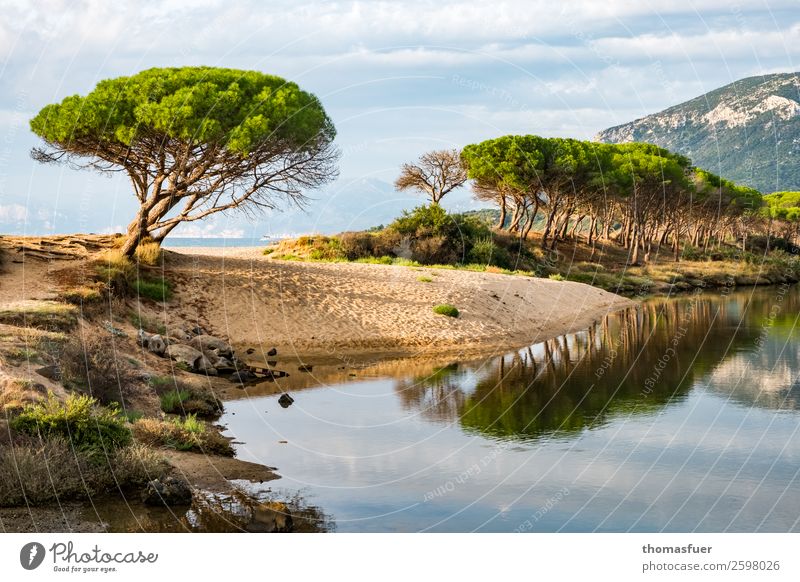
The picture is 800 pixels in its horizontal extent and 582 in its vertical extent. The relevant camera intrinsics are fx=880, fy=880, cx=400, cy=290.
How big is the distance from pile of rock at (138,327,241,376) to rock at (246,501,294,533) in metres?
13.9

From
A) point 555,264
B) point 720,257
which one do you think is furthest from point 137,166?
point 720,257

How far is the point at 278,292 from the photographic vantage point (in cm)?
4100

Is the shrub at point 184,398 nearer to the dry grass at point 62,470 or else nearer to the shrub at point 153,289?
the dry grass at point 62,470

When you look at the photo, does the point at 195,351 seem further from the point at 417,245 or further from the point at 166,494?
the point at 417,245

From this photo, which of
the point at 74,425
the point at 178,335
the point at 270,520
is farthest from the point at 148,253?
the point at 270,520

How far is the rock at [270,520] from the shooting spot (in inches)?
581

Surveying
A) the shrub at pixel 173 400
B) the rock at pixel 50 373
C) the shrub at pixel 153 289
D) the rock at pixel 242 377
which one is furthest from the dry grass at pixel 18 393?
the shrub at pixel 153 289

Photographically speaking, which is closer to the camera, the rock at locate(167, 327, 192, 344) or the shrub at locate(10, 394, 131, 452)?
the shrub at locate(10, 394, 131, 452)

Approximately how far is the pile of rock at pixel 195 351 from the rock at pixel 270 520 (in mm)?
13852

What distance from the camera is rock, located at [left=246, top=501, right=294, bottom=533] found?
14750 millimetres

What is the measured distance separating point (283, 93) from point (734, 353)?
75.5ft

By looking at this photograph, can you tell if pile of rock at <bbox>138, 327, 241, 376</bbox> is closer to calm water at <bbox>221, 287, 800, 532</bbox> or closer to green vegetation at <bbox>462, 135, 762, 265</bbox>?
calm water at <bbox>221, 287, 800, 532</bbox>

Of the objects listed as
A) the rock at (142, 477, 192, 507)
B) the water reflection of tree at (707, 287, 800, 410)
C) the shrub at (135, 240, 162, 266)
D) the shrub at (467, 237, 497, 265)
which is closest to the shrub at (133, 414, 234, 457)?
the rock at (142, 477, 192, 507)

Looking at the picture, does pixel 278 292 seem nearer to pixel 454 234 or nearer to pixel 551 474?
pixel 551 474
